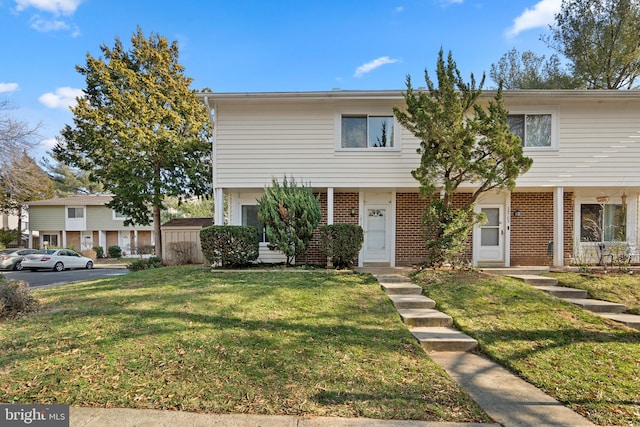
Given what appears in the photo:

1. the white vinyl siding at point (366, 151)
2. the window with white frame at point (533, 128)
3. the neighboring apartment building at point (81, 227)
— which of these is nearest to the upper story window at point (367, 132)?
the white vinyl siding at point (366, 151)

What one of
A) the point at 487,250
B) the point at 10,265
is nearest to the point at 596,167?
the point at 487,250

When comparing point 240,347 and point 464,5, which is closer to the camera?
point 240,347

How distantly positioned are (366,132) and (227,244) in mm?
5405

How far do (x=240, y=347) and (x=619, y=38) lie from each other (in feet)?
62.2

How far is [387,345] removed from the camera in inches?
169

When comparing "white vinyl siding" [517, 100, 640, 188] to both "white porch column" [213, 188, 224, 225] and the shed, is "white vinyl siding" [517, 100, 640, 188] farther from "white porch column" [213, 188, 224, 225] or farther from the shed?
the shed

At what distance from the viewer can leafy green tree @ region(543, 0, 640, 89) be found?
1296 cm

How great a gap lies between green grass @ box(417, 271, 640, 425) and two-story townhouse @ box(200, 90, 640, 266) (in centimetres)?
355

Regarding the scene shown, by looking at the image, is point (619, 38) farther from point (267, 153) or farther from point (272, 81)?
point (267, 153)

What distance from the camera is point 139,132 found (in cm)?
1489

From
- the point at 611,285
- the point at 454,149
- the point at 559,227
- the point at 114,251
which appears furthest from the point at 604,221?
the point at 114,251

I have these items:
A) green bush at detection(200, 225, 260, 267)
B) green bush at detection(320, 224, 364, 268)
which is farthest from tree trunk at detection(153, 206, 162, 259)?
green bush at detection(320, 224, 364, 268)

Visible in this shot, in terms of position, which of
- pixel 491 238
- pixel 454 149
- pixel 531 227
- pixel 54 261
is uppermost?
pixel 454 149

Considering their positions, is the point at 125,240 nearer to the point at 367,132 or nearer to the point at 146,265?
the point at 146,265
